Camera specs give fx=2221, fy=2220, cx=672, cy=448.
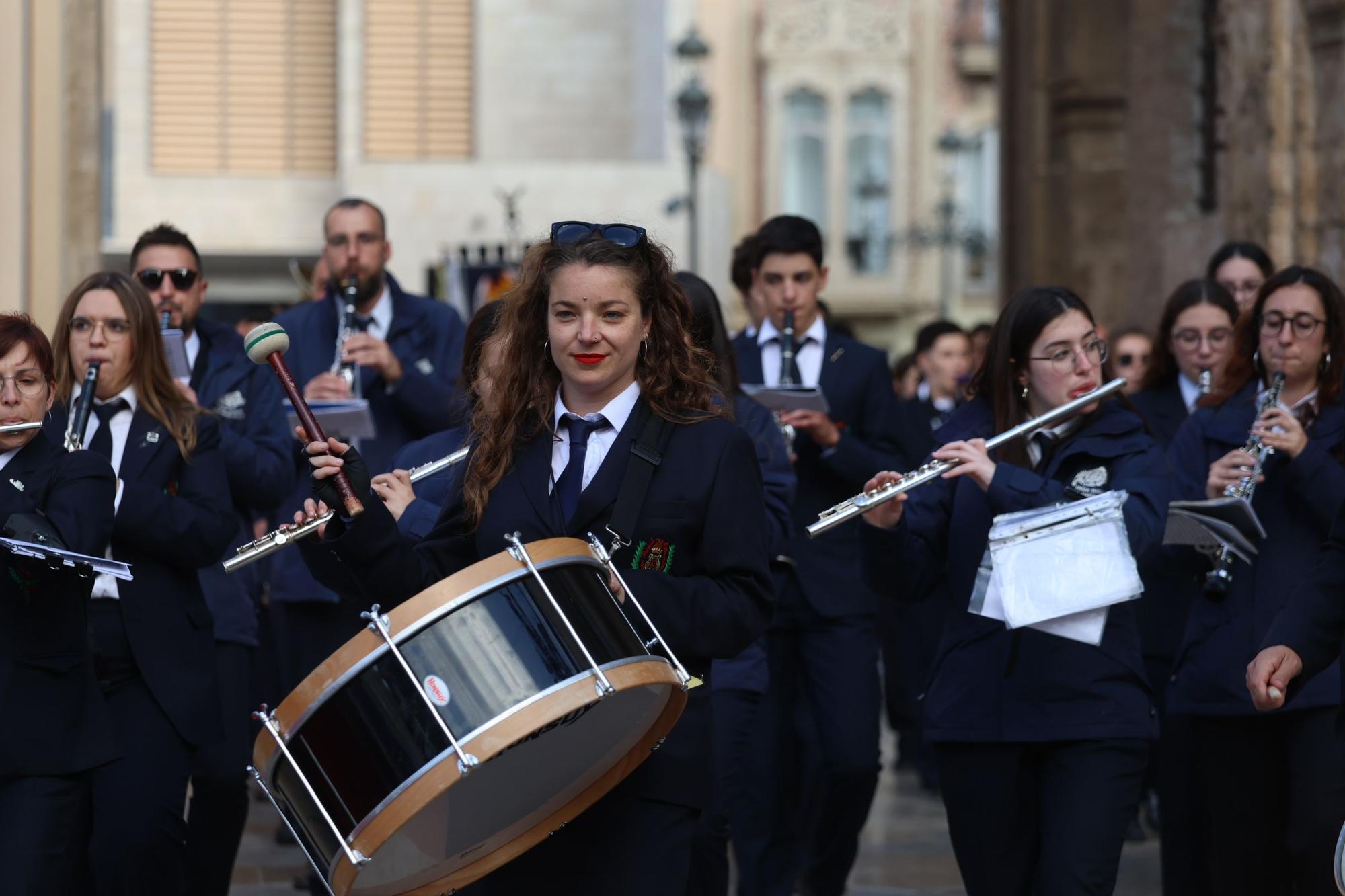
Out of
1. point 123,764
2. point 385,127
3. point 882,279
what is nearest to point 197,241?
point 385,127

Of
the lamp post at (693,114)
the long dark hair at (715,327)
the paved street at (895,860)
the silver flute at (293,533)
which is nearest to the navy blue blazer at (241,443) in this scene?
the silver flute at (293,533)

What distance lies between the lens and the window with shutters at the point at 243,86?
3222cm

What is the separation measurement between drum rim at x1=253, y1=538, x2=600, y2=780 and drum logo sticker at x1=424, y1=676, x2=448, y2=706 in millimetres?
89

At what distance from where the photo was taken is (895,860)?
9141mm

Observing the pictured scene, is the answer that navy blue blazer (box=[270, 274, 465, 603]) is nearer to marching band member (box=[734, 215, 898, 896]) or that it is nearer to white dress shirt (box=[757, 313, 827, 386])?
white dress shirt (box=[757, 313, 827, 386])

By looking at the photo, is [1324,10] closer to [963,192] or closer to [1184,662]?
[1184,662]

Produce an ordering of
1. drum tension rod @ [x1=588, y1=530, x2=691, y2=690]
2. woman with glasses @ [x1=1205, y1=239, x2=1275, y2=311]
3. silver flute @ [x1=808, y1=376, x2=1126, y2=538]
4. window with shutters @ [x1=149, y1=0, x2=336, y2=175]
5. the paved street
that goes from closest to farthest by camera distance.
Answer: drum tension rod @ [x1=588, y1=530, x2=691, y2=690], silver flute @ [x1=808, y1=376, x2=1126, y2=538], the paved street, woman with glasses @ [x1=1205, y1=239, x2=1275, y2=311], window with shutters @ [x1=149, y1=0, x2=336, y2=175]

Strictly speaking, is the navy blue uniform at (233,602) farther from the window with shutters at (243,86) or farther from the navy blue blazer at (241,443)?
the window with shutters at (243,86)

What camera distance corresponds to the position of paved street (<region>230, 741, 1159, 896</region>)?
8438 mm

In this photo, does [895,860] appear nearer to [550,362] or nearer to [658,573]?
[550,362]

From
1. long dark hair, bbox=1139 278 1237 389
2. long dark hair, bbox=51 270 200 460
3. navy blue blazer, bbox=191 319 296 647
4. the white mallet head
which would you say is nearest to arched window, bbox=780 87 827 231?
long dark hair, bbox=1139 278 1237 389

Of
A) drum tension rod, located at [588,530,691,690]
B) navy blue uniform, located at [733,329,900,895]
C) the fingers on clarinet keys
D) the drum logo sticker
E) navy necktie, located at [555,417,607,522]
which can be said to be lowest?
navy blue uniform, located at [733,329,900,895]

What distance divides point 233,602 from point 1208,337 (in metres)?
3.76

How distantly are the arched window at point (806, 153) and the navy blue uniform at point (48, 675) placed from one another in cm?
4174
